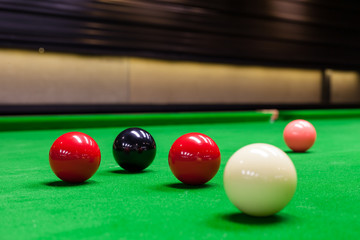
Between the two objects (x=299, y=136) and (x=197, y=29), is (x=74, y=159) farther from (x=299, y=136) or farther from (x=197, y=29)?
(x=197, y=29)

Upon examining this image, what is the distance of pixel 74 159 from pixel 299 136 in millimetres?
2522

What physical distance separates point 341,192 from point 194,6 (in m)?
9.65

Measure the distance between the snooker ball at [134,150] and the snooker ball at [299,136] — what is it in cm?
179

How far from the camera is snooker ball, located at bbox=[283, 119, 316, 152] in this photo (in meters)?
4.57

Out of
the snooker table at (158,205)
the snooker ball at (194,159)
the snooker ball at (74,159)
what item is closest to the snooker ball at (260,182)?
the snooker table at (158,205)

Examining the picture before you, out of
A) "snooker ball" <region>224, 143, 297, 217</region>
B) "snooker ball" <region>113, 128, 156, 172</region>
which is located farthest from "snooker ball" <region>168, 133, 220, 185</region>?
"snooker ball" <region>224, 143, 297, 217</region>

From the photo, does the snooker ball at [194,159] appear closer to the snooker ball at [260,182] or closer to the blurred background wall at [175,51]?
the snooker ball at [260,182]

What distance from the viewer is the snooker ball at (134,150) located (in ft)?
10.9

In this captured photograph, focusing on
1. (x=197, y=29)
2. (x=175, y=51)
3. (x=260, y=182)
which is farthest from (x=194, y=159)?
(x=197, y=29)

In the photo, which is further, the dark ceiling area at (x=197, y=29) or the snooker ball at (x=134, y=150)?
the dark ceiling area at (x=197, y=29)

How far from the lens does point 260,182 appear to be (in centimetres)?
193

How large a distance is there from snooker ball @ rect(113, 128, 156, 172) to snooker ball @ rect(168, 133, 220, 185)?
0.53 meters

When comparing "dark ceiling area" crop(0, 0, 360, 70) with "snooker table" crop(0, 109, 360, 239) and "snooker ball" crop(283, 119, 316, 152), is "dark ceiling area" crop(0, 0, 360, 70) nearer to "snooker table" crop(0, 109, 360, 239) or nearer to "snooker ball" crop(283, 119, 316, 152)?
"snooker table" crop(0, 109, 360, 239)

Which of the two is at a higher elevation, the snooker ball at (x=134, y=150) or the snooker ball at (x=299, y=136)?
the snooker ball at (x=134, y=150)
